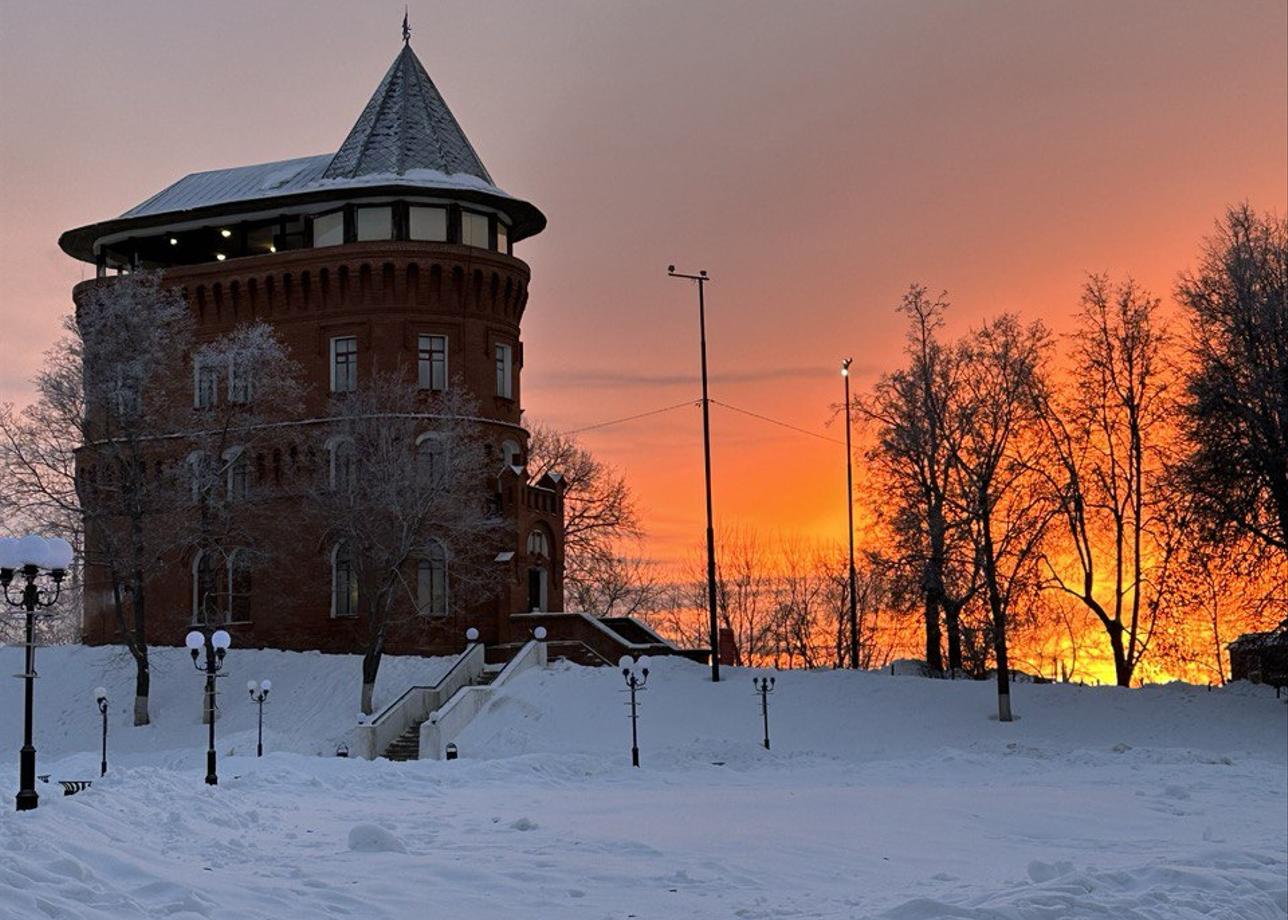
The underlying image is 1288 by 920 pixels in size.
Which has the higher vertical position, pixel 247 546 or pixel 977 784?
pixel 247 546

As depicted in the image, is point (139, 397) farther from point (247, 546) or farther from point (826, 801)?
point (826, 801)

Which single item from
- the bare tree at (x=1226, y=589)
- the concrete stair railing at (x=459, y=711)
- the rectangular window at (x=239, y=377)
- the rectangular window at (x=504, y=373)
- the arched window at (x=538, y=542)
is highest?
the rectangular window at (x=504, y=373)

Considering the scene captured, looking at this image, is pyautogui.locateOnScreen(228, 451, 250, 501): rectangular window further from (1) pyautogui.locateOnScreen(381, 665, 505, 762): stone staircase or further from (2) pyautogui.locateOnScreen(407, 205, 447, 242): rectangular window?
(1) pyautogui.locateOnScreen(381, 665, 505, 762): stone staircase

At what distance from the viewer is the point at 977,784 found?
25516 mm

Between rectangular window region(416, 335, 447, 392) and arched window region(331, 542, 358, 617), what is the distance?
5.97 m

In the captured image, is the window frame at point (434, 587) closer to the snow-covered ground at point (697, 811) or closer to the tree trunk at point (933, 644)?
the snow-covered ground at point (697, 811)

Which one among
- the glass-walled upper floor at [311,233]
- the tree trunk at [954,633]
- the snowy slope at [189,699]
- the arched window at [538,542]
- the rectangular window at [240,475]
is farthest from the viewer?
the arched window at [538,542]

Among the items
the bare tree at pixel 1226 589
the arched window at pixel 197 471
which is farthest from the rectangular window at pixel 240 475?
the bare tree at pixel 1226 589

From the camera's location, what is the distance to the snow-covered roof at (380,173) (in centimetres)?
4619

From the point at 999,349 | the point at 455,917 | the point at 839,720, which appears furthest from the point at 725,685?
the point at 455,917

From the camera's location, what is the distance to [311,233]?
155 ft

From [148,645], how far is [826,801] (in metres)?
31.5

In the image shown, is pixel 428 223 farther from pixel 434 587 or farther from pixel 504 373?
pixel 434 587

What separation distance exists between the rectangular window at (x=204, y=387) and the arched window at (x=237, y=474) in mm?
1982
